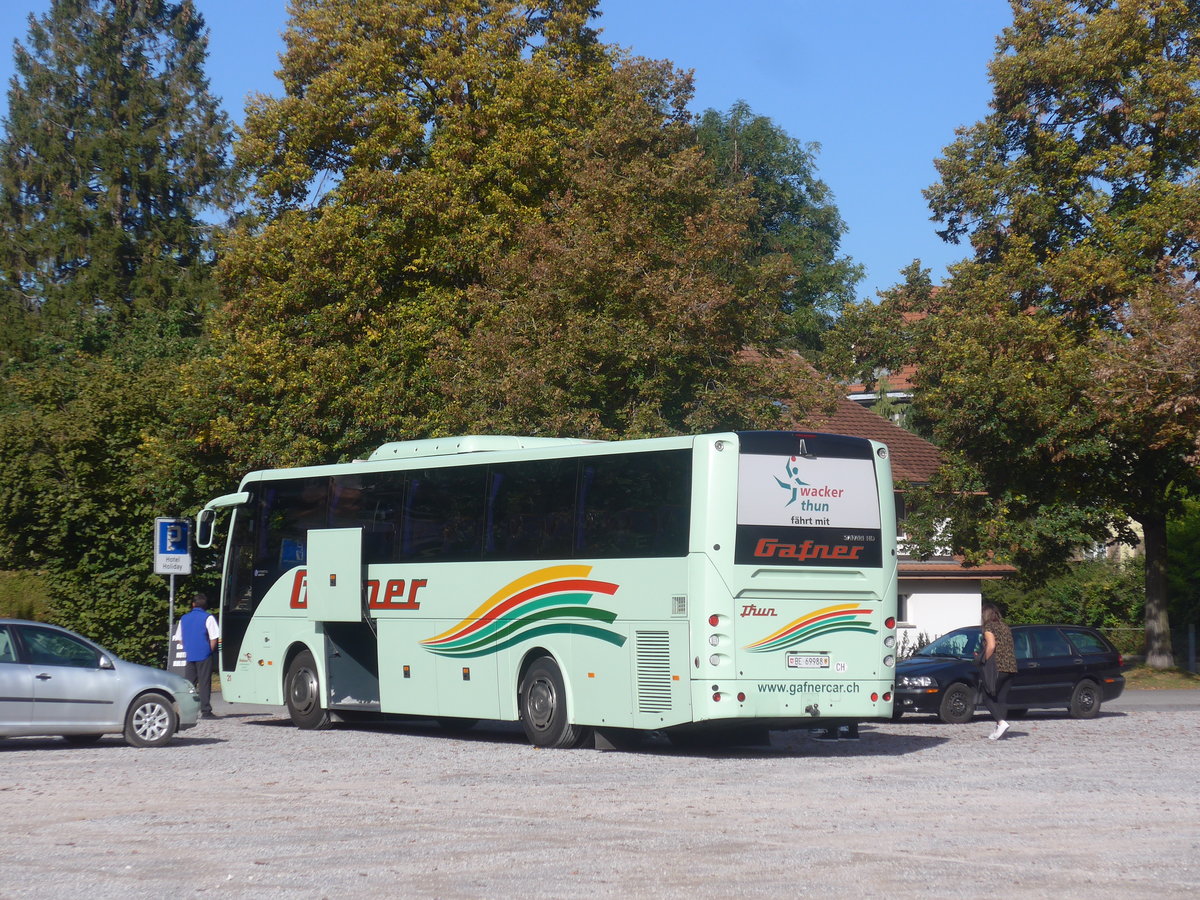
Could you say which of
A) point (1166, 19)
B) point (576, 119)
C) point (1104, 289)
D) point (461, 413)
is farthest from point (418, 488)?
point (1166, 19)

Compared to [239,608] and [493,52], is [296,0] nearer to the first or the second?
[493,52]

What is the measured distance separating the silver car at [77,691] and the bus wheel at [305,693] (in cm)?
317

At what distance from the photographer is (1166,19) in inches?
1288

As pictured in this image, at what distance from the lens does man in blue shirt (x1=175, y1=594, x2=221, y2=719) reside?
75.7ft

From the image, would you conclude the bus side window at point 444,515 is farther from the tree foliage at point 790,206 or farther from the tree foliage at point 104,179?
the tree foliage at point 790,206

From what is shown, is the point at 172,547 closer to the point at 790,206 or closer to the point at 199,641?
the point at 199,641

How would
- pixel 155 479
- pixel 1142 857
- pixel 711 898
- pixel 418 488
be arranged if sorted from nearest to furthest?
pixel 711 898
pixel 1142 857
pixel 418 488
pixel 155 479

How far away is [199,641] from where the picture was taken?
23.1 m

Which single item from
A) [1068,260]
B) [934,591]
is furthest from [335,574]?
[934,591]

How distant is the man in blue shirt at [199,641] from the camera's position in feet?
75.7

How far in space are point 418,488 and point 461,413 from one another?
292 inches

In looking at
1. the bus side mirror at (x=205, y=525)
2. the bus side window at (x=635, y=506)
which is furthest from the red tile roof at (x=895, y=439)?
the bus side window at (x=635, y=506)

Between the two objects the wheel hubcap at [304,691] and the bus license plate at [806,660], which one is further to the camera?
the wheel hubcap at [304,691]

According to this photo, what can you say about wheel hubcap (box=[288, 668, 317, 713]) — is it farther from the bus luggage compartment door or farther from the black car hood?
the black car hood
